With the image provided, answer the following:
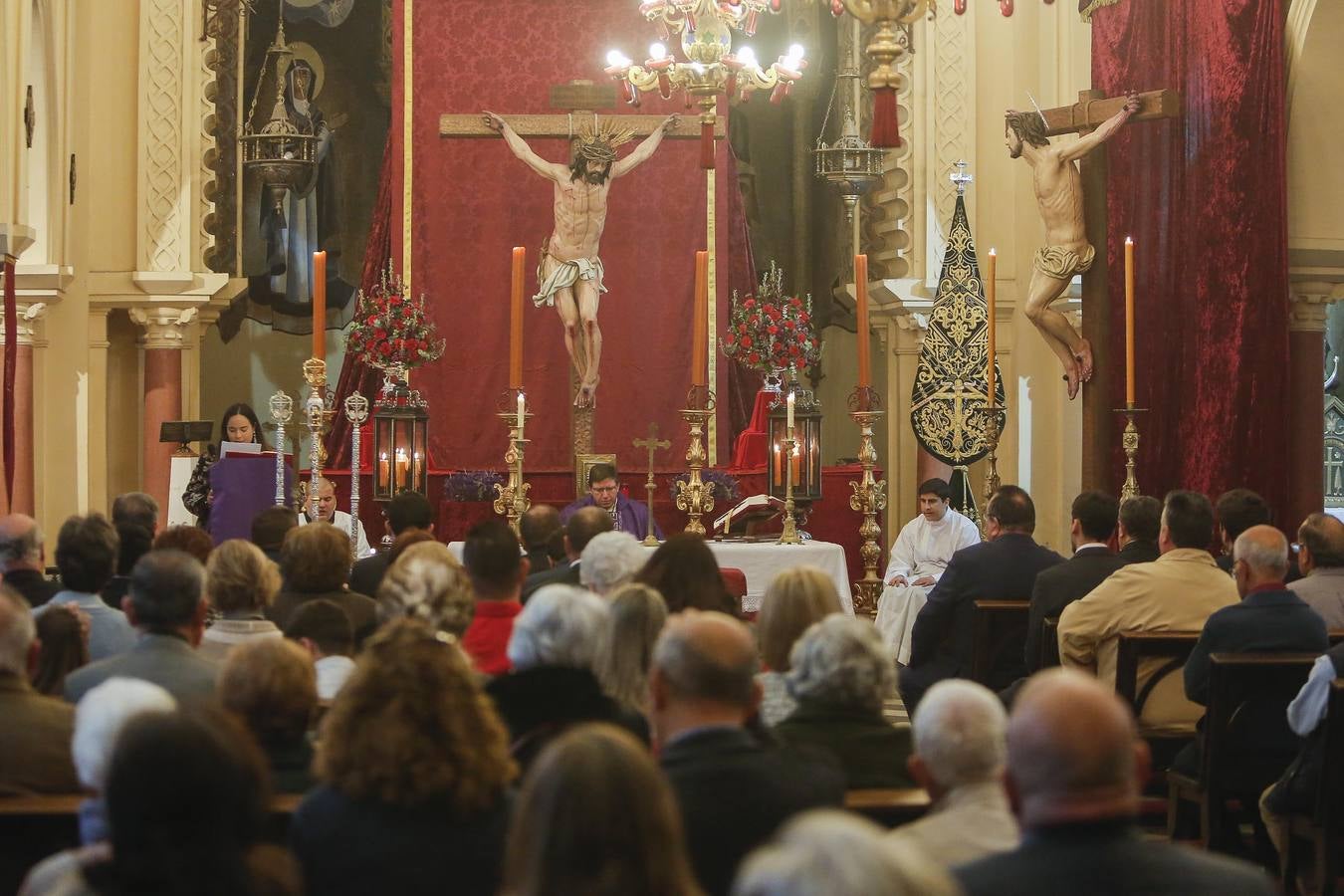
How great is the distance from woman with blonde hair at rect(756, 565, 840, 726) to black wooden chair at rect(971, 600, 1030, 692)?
2.73 meters

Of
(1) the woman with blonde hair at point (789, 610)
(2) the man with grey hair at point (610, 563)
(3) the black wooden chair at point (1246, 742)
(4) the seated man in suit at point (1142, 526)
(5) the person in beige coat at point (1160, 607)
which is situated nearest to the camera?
(1) the woman with blonde hair at point (789, 610)

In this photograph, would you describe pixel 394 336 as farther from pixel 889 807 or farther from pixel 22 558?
pixel 889 807

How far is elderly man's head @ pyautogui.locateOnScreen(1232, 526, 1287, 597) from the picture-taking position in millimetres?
5824

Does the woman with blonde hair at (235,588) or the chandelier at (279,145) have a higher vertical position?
the chandelier at (279,145)

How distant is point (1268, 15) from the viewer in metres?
10.9

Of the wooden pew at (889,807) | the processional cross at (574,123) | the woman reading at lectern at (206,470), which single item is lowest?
the wooden pew at (889,807)

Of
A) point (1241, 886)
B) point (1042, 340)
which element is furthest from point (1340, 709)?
point (1042, 340)

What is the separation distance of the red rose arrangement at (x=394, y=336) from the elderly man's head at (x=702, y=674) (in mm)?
8686

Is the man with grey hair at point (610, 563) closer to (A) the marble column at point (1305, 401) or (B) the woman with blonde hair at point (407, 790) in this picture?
(B) the woman with blonde hair at point (407, 790)

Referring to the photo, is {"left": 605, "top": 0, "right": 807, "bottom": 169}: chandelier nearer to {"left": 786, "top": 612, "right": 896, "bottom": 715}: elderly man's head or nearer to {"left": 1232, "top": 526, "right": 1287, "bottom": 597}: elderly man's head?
{"left": 1232, "top": 526, "right": 1287, "bottom": 597}: elderly man's head

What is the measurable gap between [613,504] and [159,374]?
17.6 ft

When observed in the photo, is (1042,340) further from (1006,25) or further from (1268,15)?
(1268,15)

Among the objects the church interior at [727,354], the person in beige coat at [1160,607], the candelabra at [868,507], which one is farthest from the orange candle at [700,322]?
the person in beige coat at [1160,607]

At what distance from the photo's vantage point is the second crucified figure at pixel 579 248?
42.4 ft
